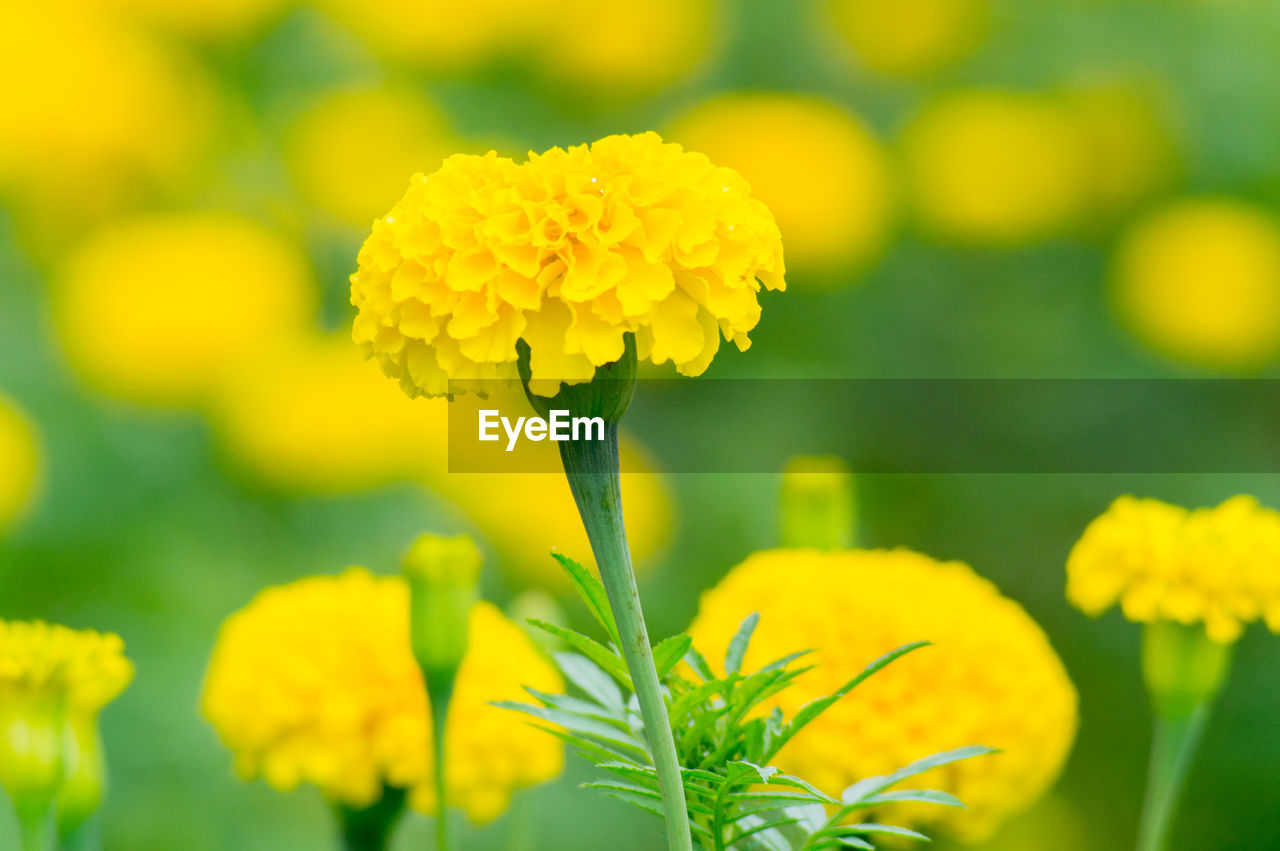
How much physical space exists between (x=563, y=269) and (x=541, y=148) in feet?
2.90

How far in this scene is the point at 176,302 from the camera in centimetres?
111

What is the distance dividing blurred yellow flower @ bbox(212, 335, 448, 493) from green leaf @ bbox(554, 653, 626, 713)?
1.94 feet

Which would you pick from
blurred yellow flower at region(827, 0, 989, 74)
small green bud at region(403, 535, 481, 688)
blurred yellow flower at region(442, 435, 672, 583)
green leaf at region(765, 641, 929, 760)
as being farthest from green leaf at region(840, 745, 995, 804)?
blurred yellow flower at region(827, 0, 989, 74)

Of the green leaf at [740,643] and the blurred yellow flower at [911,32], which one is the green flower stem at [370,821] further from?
the blurred yellow flower at [911,32]

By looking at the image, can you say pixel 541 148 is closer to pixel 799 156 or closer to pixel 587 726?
pixel 799 156

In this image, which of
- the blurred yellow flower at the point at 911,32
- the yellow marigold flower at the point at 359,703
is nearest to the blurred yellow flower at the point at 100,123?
the blurred yellow flower at the point at 911,32

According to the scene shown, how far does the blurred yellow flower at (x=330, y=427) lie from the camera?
0.99m

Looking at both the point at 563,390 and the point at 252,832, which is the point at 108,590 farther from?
the point at 563,390

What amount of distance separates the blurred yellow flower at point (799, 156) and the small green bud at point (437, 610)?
0.78m

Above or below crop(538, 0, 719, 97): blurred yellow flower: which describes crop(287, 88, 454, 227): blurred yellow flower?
below

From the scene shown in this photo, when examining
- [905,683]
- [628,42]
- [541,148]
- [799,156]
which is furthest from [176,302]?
[905,683]

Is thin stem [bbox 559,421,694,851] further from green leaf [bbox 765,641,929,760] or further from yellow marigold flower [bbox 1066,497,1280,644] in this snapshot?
yellow marigold flower [bbox 1066,497,1280,644]

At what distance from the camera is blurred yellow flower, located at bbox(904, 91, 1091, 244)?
1198 mm

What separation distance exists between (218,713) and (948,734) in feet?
0.89
